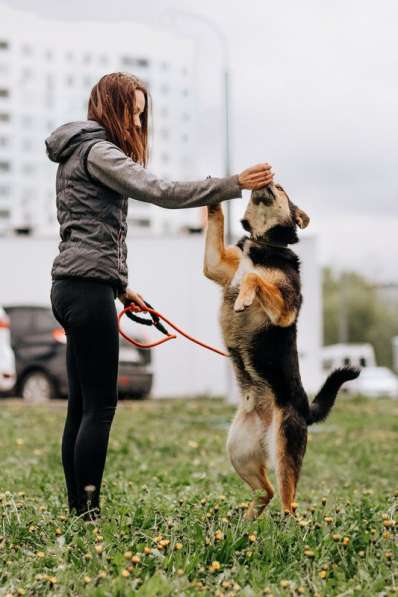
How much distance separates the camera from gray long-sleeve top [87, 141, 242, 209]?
3.75 m

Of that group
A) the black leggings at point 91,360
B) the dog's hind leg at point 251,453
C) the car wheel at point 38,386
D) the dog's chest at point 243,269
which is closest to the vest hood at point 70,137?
the black leggings at point 91,360

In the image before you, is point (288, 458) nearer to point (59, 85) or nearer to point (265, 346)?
point (265, 346)

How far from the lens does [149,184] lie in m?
3.79

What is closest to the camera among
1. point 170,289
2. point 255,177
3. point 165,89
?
→ point 255,177

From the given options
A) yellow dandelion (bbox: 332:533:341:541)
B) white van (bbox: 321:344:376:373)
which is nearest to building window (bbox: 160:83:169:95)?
white van (bbox: 321:344:376:373)

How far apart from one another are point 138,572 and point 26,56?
8414 centimetres

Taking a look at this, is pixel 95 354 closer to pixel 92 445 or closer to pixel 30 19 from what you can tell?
pixel 92 445

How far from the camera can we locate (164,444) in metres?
8.98

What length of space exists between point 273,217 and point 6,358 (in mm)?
11924

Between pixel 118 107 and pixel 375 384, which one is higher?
pixel 118 107

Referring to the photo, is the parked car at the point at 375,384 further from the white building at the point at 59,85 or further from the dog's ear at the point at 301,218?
the white building at the point at 59,85

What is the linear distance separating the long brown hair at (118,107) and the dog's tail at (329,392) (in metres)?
1.53

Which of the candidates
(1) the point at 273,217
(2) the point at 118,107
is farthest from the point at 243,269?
(2) the point at 118,107

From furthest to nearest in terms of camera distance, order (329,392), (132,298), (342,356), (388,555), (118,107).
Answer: (342,356)
(329,392)
(132,298)
(118,107)
(388,555)
